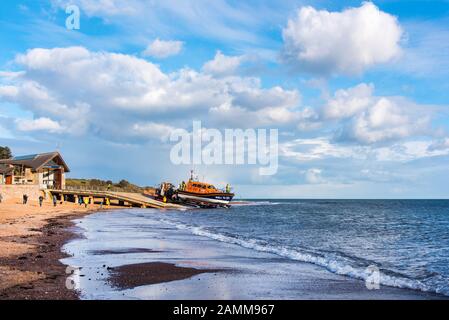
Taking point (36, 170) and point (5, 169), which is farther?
point (36, 170)

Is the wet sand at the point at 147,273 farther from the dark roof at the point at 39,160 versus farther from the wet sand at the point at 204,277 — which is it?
the dark roof at the point at 39,160

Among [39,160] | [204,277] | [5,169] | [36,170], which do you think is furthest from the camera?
[39,160]

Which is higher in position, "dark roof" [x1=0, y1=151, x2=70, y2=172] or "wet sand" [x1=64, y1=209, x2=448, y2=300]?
"dark roof" [x1=0, y1=151, x2=70, y2=172]

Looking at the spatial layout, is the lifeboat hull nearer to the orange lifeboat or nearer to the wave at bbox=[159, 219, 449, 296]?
the orange lifeboat

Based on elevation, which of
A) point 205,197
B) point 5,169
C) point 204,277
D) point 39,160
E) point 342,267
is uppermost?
point 39,160

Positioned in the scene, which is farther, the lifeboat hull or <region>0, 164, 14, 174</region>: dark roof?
the lifeboat hull

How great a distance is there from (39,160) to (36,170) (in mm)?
2437

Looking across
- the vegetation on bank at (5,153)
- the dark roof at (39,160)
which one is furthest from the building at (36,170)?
the vegetation on bank at (5,153)

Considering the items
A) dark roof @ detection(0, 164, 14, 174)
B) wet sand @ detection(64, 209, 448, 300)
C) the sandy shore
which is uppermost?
dark roof @ detection(0, 164, 14, 174)

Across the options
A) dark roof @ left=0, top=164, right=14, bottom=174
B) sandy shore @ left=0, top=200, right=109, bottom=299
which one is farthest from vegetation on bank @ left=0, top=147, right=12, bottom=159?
sandy shore @ left=0, top=200, right=109, bottom=299

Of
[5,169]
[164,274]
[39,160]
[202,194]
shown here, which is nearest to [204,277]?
[164,274]

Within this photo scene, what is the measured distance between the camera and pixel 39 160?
68.3 meters

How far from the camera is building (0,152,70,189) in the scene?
204 feet

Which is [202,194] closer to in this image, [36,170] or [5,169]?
[36,170]
